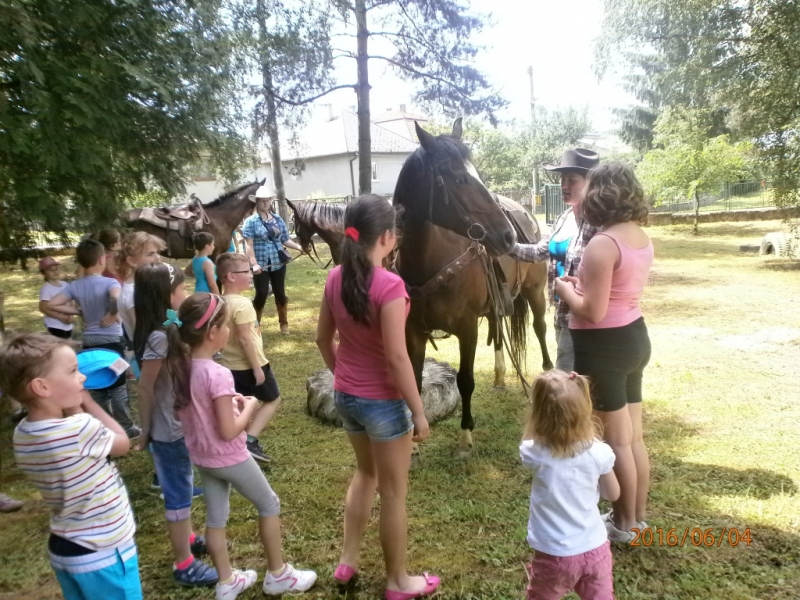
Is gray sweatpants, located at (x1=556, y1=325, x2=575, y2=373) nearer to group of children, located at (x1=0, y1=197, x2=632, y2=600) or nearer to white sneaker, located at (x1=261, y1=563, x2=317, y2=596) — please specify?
group of children, located at (x1=0, y1=197, x2=632, y2=600)

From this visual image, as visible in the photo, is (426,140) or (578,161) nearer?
(578,161)

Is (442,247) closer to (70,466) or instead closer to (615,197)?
(615,197)

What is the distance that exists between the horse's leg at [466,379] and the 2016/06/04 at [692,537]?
1.35m

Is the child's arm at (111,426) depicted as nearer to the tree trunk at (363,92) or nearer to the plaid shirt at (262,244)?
the plaid shirt at (262,244)

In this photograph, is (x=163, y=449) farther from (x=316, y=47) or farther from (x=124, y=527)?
(x=316, y=47)

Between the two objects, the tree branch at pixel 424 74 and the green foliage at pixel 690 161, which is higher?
the tree branch at pixel 424 74

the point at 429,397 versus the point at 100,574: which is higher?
the point at 100,574

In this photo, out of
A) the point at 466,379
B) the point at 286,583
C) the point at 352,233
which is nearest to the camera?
the point at 352,233

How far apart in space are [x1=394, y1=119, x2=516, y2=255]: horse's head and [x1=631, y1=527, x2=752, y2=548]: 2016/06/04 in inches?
66.4

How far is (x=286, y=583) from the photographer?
244 cm

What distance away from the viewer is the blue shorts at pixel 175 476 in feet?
8.14

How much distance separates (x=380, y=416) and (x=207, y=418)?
28.1 inches

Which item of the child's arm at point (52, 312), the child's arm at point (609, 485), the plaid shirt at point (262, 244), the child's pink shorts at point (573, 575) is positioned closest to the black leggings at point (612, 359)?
the child's arm at point (609, 485)

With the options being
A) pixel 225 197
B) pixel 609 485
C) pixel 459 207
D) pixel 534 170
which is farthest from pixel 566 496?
pixel 534 170
